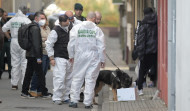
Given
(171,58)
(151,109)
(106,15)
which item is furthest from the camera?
(106,15)

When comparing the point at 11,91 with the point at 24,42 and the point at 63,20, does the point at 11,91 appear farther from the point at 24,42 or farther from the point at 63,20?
the point at 63,20

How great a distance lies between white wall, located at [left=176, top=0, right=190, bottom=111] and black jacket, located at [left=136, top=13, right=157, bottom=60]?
5269mm

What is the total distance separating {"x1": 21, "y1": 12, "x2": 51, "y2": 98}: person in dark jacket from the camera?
→ 1370 centimetres

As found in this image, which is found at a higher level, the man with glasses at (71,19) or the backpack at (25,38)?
the man with glasses at (71,19)

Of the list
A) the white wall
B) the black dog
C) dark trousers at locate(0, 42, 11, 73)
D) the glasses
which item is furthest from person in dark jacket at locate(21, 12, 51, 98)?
the white wall

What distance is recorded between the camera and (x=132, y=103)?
12852 millimetres

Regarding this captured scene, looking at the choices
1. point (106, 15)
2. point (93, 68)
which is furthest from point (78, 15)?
point (106, 15)

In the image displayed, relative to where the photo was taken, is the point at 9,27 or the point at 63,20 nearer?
the point at 63,20

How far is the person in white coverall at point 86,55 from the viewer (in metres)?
12.1

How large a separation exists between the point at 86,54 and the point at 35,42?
1843 millimetres

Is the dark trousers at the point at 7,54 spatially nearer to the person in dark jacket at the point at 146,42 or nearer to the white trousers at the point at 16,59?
the white trousers at the point at 16,59

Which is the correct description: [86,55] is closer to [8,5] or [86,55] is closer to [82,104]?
[82,104]

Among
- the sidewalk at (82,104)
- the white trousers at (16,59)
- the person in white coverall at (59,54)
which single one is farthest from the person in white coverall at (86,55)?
the white trousers at (16,59)

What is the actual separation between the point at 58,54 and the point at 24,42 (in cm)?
118
